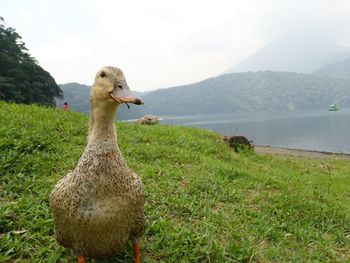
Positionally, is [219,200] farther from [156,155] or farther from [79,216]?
[79,216]

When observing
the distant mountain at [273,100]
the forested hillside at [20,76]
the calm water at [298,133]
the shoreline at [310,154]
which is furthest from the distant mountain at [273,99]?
the shoreline at [310,154]

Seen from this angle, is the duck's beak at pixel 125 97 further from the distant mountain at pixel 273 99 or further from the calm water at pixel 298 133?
the distant mountain at pixel 273 99

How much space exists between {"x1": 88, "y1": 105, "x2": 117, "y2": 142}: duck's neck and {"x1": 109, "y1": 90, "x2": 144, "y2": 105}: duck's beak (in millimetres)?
215

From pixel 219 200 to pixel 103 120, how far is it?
3.38 m

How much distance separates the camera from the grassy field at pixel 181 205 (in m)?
3.82

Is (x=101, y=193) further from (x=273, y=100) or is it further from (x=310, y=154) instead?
(x=273, y=100)

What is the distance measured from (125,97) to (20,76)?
25487mm

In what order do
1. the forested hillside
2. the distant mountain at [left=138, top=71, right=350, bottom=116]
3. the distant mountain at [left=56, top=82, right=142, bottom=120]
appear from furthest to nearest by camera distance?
the distant mountain at [left=138, top=71, right=350, bottom=116], the distant mountain at [left=56, top=82, right=142, bottom=120], the forested hillside

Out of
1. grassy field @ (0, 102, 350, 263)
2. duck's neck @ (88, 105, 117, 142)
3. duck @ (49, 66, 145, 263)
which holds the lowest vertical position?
grassy field @ (0, 102, 350, 263)

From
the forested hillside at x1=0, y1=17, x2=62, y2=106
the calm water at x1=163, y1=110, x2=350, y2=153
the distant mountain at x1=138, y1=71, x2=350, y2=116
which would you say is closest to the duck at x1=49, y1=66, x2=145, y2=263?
the calm water at x1=163, y1=110, x2=350, y2=153

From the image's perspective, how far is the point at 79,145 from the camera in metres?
7.30

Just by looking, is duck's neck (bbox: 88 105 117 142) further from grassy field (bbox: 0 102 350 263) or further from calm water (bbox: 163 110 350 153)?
calm water (bbox: 163 110 350 153)

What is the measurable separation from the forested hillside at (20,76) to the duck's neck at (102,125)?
2182 centimetres

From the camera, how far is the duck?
271 centimetres
